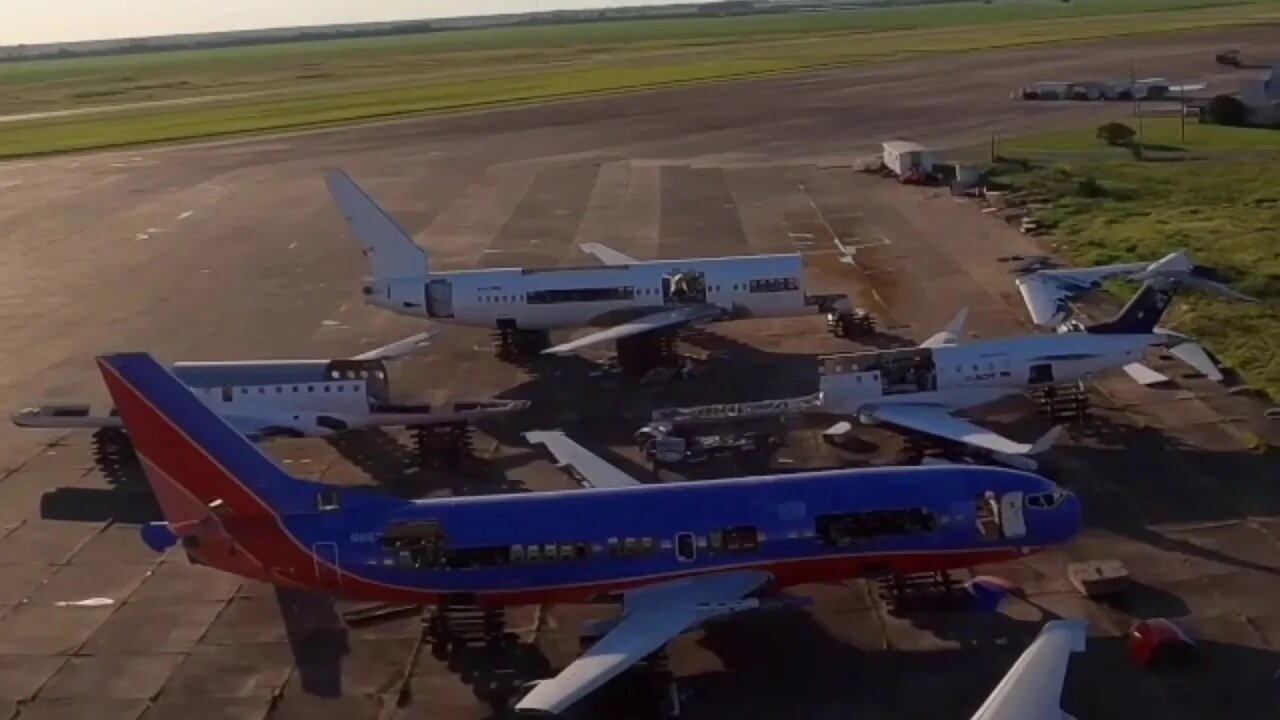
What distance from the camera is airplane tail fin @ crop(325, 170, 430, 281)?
64.0m

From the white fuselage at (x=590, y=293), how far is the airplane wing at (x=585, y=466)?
21.2 m

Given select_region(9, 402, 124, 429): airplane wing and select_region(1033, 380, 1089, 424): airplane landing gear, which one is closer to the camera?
select_region(9, 402, 124, 429): airplane wing

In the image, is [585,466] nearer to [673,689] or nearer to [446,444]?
[673,689]

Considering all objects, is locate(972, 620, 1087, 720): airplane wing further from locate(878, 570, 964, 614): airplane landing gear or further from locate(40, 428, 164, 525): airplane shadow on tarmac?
locate(40, 428, 164, 525): airplane shadow on tarmac

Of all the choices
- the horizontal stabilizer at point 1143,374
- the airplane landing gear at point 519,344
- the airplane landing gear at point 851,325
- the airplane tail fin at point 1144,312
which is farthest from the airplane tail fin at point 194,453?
the airplane landing gear at point 851,325

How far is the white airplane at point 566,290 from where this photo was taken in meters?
64.1

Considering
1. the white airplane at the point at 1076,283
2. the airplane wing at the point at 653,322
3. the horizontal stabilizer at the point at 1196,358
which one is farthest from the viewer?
the airplane wing at the point at 653,322

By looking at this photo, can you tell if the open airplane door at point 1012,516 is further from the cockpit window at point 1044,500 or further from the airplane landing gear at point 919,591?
the airplane landing gear at point 919,591

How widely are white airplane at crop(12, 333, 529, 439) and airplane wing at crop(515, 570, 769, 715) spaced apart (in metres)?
19.2

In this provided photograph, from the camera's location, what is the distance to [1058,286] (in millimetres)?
63375

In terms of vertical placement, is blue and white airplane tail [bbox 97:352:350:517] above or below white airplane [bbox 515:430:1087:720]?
above

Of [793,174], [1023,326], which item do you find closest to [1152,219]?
[1023,326]

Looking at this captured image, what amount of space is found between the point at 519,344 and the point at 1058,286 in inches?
984

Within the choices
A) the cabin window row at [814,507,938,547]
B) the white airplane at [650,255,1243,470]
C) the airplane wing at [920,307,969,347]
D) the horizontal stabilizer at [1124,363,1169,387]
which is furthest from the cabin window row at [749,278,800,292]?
the cabin window row at [814,507,938,547]
